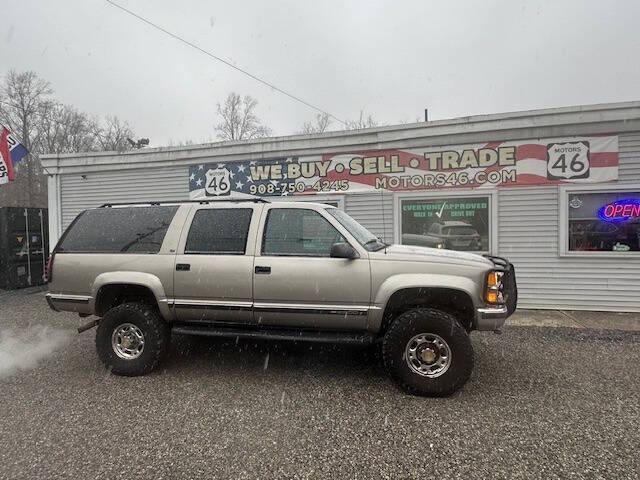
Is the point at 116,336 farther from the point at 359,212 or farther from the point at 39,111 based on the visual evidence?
the point at 39,111

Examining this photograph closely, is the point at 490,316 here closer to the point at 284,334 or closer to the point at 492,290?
the point at 492,290

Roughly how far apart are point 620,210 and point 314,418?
6926 millimetres

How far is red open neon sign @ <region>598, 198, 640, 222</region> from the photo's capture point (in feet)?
24.2

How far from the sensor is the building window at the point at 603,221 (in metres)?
7.41

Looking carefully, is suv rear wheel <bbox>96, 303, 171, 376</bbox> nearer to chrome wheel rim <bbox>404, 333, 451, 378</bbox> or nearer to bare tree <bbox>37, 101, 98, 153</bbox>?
chrome wheel rim <bbox>404, 333, 451, 378</bbox>

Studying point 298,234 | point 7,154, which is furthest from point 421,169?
point 7,154

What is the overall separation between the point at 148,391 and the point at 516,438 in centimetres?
335

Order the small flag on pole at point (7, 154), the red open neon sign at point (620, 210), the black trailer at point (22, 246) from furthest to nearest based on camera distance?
the black trailer at point (22, 246) < the small flag on pole at point (7, 154) < the red open neon sign at point (620, 210)

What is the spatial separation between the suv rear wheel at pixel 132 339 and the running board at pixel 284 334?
225 millimetres

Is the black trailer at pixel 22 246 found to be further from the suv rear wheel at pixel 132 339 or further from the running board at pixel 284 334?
the running board at pixel 284 334

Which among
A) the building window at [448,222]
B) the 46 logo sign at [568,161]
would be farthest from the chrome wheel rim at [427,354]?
the 46 logo sign at [568,161]

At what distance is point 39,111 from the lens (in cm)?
A: 3297

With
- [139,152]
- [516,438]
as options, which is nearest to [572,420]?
[516,438]

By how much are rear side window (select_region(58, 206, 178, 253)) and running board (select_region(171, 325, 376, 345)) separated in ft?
3.33
